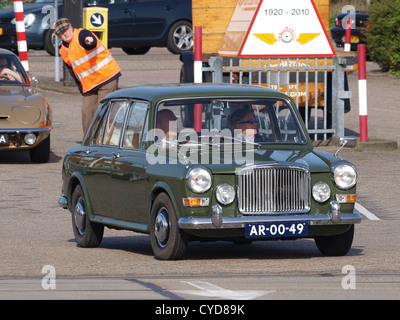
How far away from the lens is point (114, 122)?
1077 cm

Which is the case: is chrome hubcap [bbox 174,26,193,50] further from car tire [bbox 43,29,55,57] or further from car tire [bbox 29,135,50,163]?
car tire [bbox 29,135,50,163]

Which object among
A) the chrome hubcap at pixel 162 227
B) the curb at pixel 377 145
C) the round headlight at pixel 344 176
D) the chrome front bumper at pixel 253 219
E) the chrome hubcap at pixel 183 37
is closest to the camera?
the chrome front bumper at pixel 253 219

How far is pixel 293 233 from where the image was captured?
9.22 meters

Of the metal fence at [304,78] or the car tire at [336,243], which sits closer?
the car tire at [336,243]

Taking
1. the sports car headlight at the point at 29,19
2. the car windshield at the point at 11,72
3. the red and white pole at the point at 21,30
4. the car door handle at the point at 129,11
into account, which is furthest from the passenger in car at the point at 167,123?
the car door handle at the point at 129,11

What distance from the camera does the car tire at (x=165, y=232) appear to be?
9.21m

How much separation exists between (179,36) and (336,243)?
71.3 feet

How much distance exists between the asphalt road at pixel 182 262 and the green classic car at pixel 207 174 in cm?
27

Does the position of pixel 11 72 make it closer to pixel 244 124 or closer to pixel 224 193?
pixel 244 124

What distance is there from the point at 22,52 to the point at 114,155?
1230 centimetres

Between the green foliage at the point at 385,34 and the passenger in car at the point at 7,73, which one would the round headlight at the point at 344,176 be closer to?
the passenger in car at the point at 7,73

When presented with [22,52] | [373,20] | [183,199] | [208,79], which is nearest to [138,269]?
[183,199]
